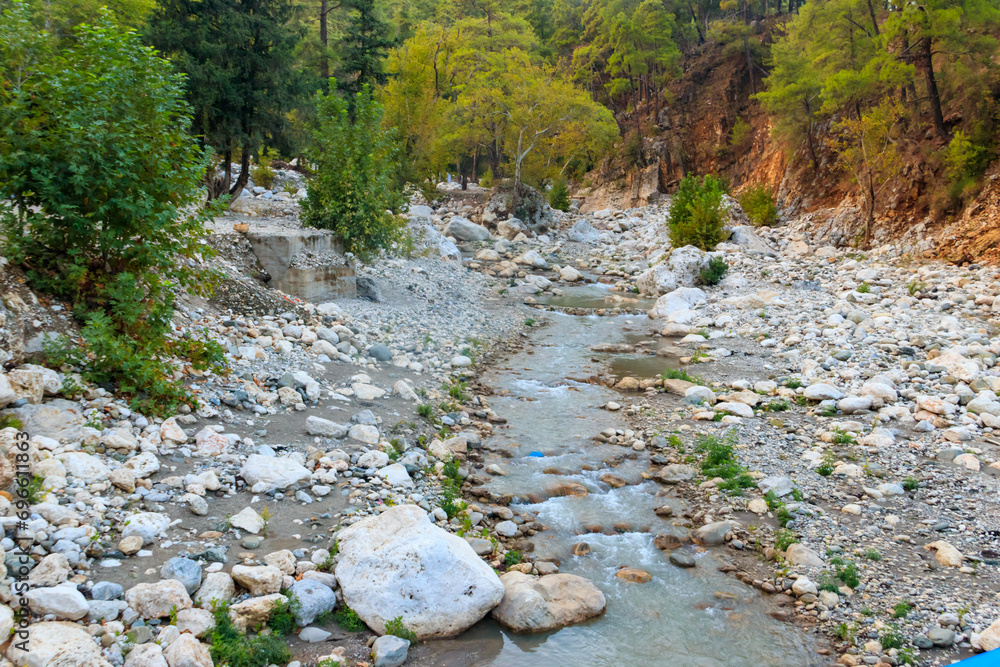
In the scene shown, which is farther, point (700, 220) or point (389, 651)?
point (700, 220)

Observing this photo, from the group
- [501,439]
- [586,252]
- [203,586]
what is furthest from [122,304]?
[586,252]

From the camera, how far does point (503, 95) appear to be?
31.7m

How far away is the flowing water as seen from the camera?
459 cm

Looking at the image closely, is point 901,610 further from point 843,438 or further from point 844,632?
point 843,438

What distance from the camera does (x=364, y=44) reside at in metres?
25.8

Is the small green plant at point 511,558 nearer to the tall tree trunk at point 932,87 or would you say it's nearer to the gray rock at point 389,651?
the gray rock at point 389,651

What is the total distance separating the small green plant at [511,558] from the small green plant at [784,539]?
7.52 ft

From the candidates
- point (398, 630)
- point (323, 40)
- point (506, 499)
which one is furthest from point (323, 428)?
point (323, 40)

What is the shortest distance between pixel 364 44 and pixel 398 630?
2573 cm

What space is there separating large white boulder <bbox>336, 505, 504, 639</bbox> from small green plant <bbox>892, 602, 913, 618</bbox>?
291cm

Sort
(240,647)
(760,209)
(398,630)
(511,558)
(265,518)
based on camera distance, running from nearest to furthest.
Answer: (240,647) → (398,630) → (265,518) → (511,558) → (760,209)

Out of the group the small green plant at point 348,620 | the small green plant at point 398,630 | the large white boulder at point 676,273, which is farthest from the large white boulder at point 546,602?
the large white boulder at point 676,273

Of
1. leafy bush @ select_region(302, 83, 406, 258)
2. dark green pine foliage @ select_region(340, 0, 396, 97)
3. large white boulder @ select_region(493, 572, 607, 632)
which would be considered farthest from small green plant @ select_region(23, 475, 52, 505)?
dark green pine foliage @ select_region(340, 0, 396, 97)

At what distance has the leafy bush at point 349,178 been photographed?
12641 millimetres
